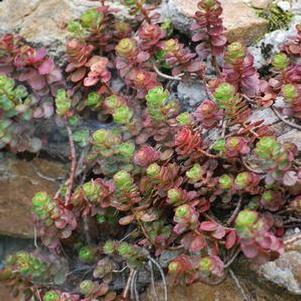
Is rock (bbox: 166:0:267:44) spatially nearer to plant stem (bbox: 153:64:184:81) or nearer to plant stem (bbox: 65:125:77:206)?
plant stem (bbox: 153:64:184:81)

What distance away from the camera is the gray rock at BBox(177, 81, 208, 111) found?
2127 mm

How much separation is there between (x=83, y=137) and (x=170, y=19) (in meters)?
0.58

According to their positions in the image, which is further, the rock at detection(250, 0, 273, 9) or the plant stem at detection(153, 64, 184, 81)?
the rock at detection(250, 0, 273, 9)

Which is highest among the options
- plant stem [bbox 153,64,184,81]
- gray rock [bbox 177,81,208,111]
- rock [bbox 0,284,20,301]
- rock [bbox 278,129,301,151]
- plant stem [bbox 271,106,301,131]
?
plant stem [bbox 271,106,301,131]

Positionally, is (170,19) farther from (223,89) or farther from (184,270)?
(184,270)

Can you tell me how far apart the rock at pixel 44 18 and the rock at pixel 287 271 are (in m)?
1.14

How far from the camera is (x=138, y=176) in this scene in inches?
76.4

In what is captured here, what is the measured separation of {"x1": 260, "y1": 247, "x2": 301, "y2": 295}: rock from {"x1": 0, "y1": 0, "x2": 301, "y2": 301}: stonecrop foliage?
0.29 ft

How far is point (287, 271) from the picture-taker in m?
1.72

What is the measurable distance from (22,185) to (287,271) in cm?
117

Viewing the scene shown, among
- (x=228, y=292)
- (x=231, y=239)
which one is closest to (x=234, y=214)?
(x=231, y=239)

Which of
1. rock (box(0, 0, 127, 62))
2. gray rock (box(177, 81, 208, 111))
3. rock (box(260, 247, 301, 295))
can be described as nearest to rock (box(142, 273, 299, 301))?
rock (box(260, 247, 301, 295))

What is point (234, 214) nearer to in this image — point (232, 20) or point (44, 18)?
point (232, 20)

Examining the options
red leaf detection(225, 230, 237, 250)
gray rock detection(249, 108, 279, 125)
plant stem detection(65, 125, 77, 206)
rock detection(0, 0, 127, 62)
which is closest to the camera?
red leaf detection(225, 230, 237, 250)
